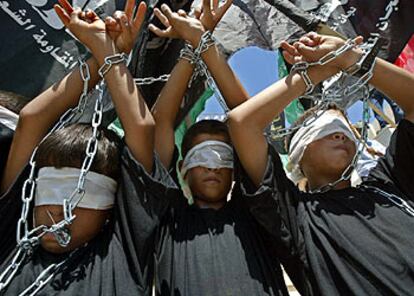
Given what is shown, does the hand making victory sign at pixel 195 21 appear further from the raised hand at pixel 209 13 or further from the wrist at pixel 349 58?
the wrist at pixel 349 58

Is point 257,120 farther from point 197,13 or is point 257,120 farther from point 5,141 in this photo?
point 5,141

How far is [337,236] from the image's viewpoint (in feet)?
4.77

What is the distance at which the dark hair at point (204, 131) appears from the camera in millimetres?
1726

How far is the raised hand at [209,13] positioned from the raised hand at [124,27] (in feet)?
0.72

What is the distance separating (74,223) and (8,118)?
1.54 feet

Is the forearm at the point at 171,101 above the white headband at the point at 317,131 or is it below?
above

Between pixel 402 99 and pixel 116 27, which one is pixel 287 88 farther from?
pixel 116 27

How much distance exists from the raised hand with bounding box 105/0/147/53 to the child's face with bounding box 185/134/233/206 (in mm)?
460

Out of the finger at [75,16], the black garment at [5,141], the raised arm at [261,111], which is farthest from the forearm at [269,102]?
the black garment at [5,141]

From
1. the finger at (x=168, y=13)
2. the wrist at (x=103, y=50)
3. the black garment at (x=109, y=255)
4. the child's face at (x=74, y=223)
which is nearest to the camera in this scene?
the black garment at (x=109, y=255)

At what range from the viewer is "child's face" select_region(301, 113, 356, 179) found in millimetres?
1717

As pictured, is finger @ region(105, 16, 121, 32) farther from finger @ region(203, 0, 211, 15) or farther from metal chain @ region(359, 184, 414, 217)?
metal chain @ region(359, 184, 414, 217)

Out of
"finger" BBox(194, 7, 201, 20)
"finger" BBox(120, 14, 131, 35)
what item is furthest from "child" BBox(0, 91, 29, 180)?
"finger" BBox(194, 7, 201, 20)

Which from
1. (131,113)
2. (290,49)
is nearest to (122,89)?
(131,113)
